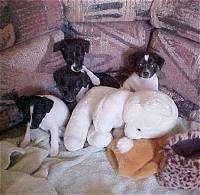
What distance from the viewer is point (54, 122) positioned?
119 cm

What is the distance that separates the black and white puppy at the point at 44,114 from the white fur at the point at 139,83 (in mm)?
242

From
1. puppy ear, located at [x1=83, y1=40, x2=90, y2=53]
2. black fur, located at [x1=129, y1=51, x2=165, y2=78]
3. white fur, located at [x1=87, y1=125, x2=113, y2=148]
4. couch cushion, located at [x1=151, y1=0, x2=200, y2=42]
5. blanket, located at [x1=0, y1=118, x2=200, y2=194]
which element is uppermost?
couch cushion, located at [x1=151, y1=0, x2=200, y2=42]

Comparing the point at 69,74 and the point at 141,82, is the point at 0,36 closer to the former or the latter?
the point at 69,74

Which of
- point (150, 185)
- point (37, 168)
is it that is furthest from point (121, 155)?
point (37, 168)

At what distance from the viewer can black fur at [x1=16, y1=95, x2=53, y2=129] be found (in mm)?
1152

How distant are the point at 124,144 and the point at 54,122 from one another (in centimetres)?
24

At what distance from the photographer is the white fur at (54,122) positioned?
1.17 meters

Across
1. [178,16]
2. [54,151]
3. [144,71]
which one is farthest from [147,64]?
[54,151]

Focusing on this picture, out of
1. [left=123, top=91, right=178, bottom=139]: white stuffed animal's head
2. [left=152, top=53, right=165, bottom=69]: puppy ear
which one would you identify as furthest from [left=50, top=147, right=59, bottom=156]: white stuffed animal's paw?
[left=152, top=53, right=165, bottom=69]: puppy ear

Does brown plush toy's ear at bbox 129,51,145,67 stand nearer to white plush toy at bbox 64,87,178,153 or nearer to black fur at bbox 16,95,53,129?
white plush toy at bbox 64,87,178,153

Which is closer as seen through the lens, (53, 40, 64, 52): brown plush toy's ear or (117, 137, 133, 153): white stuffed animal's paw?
(117, 137, 133, 153): white stuffed animal's paw

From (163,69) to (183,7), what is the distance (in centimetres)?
22

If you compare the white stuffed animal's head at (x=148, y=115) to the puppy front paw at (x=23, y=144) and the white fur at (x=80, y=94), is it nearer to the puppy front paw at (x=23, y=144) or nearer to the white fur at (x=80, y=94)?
the white fur at (x=80, y=94)

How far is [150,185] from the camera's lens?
105 centimetres
